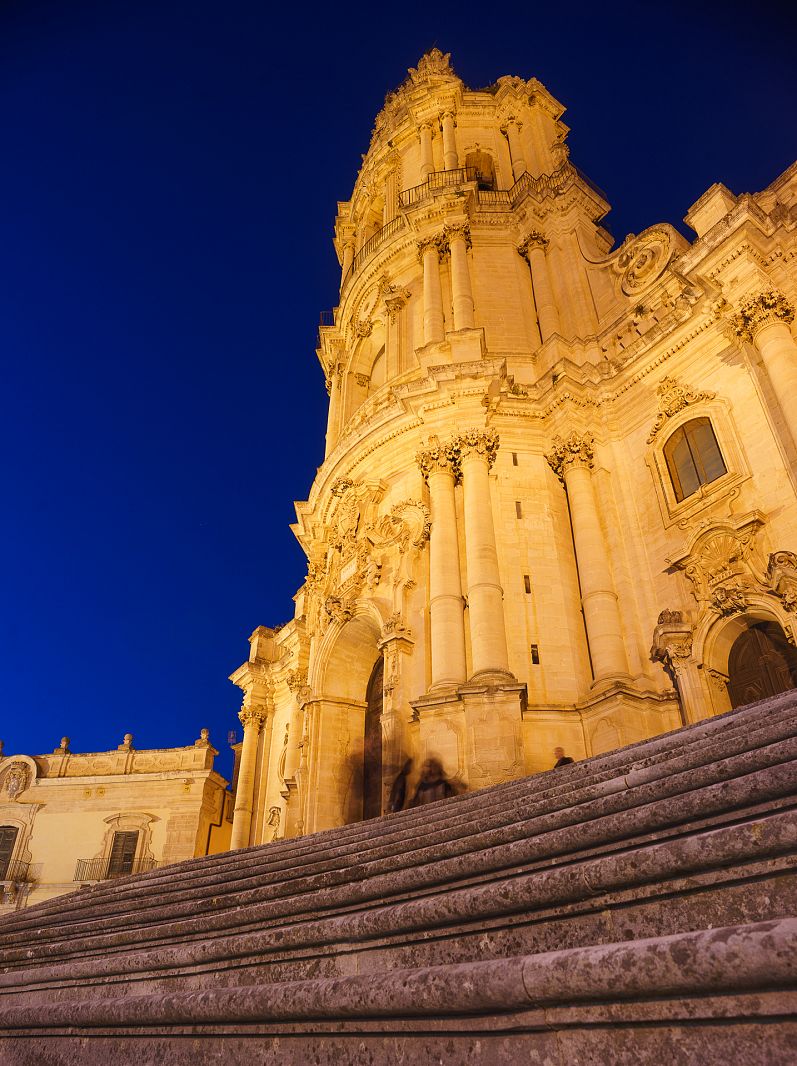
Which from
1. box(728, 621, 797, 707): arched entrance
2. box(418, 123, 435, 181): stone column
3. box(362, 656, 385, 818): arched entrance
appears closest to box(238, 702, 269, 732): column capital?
box(362, 656, 385, 818): arched entrance

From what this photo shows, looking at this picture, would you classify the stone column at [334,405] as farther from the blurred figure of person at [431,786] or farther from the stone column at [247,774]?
the blurred figure of person at [431,786]

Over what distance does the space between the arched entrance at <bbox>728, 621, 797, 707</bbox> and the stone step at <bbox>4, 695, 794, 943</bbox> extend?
7071mm

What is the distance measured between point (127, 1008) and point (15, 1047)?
4.98 ft

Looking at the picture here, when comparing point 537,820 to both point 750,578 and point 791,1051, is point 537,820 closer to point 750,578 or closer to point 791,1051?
point 791,1051

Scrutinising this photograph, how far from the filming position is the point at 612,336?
61.1 ft

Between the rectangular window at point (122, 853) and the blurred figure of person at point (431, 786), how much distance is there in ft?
73.0

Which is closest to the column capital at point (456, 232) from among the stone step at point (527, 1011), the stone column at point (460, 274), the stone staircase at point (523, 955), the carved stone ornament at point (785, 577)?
the stone column at point (460, 274)

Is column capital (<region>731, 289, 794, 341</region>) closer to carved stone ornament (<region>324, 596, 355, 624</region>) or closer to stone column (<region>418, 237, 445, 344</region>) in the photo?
stone column (<region>418, 237, 445, 344</region>)

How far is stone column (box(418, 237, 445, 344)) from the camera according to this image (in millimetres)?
20750

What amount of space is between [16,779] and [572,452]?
29.4 m

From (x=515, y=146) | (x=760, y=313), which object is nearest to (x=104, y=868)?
(x=760, y=313)

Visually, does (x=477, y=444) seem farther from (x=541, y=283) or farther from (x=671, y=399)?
(x=541, y=283)

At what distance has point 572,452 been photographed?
1688 centimetres

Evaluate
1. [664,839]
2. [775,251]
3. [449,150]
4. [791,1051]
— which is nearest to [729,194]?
[775,251]
